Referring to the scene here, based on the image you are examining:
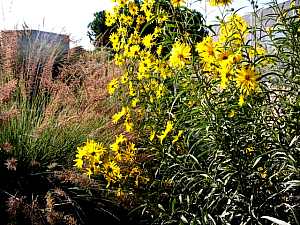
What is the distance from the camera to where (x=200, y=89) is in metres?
2.48

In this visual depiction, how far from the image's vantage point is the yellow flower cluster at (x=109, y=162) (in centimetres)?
279

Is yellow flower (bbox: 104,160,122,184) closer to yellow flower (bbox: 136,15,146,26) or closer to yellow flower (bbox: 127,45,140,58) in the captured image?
yellow flower (bbox: 127,45,140,58)

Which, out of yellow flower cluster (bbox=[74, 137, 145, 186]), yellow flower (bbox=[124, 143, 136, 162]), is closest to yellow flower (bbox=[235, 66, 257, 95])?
yellow flower cluster (bbox=[74, 137, 145, 186])

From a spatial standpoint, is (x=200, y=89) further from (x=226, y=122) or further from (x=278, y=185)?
(x=278, y=185)

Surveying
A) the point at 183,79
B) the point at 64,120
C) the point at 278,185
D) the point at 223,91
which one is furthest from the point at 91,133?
the point at 278,185

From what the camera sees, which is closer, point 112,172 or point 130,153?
point 112,172

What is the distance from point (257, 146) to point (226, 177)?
0.65ft

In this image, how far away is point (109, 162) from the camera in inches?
112

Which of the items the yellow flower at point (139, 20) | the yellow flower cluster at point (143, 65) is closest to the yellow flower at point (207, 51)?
the yellow flower cluster at point (143, 65)

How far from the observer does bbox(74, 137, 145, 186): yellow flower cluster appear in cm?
279

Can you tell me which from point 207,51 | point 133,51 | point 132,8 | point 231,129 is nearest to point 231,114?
point 231,129

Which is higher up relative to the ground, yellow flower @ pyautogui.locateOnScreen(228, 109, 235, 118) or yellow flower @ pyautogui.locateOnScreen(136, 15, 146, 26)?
yellow flower @ pyautogui.locateOnScreen(136, 15, 146, 26)

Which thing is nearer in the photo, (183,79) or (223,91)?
(223,91)

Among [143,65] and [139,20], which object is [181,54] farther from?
[139,20]
